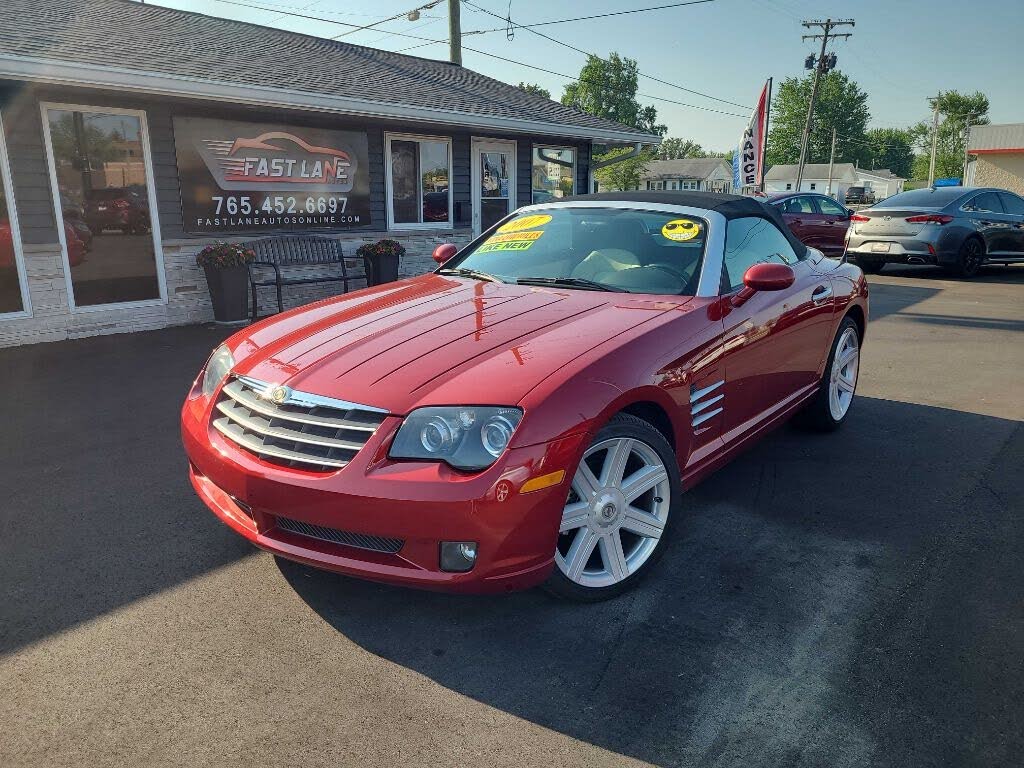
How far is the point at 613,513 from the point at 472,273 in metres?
1.81

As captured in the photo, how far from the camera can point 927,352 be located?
769cm

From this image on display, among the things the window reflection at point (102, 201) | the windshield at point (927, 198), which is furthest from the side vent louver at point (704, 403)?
the windshield at point (927, 198)

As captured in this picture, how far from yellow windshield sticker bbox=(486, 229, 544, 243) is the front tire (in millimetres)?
1699

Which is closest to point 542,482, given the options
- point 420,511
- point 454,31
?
point 420,511

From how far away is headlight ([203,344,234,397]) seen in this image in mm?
3225

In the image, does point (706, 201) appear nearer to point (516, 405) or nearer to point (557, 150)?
point (516, 405)

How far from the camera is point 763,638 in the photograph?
2750mm

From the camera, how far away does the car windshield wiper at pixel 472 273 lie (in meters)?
4.03

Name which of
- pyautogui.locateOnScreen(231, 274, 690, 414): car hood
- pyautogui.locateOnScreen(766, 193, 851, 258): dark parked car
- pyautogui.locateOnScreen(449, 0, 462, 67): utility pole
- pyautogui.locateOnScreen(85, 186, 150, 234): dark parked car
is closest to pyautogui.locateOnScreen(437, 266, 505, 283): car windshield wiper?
pyautogui.locateOnScreen(231, 274, 690, 414): car hood

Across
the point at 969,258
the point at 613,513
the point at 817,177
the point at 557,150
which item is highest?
the point at 817,177

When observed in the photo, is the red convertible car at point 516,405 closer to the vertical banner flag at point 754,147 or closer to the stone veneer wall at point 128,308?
the stone veneer wall at point 128,308

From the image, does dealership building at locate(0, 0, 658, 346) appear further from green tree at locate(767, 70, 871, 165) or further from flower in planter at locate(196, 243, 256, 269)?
green tree at locate(767, 70, 871, 165)

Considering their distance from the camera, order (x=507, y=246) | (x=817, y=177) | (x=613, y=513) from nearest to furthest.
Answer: (x=613, y=513) → (x=507, y=246) → (x=817, y=177)

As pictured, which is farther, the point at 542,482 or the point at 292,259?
the point at 292,259
